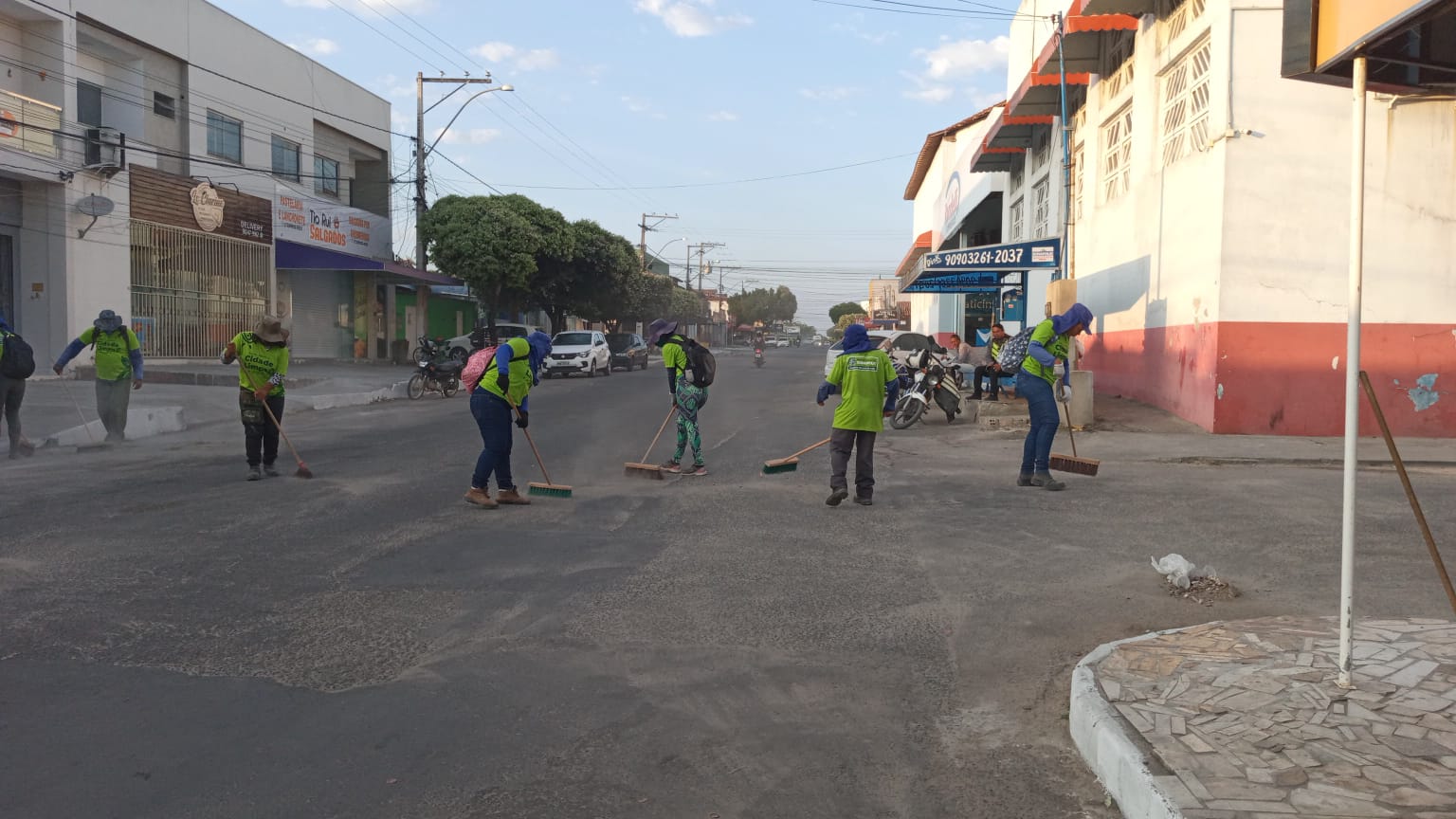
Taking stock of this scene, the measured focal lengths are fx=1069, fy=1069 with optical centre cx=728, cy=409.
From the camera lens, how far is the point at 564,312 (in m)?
47.7

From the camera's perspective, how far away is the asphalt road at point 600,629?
3.71 metres

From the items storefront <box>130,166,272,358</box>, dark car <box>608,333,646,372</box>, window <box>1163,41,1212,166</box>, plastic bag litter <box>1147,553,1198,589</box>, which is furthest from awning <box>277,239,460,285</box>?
plastic bag litter <box>1147,553,1198,589</box>

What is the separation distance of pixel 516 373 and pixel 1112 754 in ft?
21.7

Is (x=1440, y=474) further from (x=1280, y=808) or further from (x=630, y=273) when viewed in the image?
(x=630, y=273)

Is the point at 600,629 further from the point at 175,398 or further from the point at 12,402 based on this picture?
the point at 175,398

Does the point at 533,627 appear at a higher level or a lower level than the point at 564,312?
lower

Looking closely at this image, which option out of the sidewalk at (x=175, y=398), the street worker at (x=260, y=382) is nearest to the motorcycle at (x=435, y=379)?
the sidewalk at (x=175, y=398)

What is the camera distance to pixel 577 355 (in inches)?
1266

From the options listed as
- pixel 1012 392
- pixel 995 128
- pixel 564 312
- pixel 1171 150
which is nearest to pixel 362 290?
pixel 564 312

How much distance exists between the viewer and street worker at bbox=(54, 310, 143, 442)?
503 inches

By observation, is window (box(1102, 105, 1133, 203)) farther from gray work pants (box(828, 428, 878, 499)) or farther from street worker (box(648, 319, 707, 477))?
gray work pants (box(828, 428, 878, 499))

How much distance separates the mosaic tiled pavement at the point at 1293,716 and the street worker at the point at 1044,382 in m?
4.78

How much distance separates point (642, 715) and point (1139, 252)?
1542 cm

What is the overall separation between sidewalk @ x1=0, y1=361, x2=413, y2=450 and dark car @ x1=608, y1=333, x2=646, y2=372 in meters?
11.4
